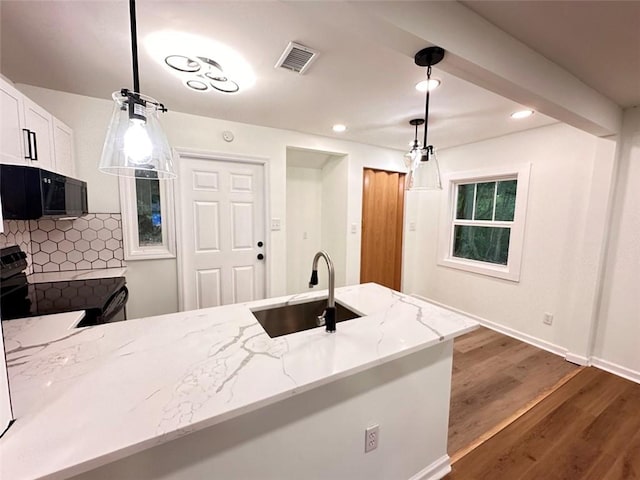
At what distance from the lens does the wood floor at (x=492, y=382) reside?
1.83m

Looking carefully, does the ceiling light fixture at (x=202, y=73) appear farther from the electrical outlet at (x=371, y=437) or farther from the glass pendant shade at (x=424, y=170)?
the electrical outlet at (x=371, y=437)

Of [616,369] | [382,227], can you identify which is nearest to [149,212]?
[382,227]

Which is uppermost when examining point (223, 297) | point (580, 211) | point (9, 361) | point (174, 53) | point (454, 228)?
point (174, 53)

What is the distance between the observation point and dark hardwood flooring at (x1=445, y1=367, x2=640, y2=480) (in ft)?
5.03

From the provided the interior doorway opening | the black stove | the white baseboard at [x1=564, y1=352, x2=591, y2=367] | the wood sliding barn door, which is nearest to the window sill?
the wood sliding barn door

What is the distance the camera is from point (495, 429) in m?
1.82

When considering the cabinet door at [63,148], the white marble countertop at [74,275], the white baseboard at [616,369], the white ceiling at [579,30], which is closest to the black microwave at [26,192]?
the cabinet door at [63,148]

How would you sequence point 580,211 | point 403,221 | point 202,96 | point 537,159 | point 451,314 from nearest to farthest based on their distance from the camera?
point 451,314, point 202,96, point 580,211, point 537,159, point 403,221

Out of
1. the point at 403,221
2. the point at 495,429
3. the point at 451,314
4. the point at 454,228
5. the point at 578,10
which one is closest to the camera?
the point at 578,10

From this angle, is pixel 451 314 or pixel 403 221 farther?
pixel 403 221

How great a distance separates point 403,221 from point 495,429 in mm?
2806

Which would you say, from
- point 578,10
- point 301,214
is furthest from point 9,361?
point 301,214

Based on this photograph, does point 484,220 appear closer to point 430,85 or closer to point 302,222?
point 430,85

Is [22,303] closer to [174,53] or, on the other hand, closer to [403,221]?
[174,53]
